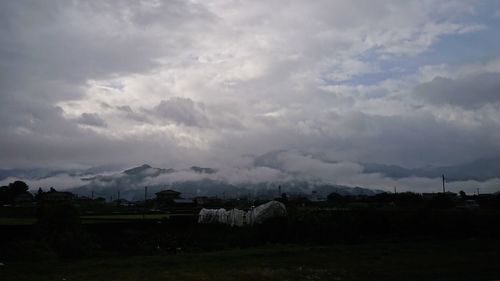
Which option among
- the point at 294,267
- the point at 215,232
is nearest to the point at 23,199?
the point at 215,232

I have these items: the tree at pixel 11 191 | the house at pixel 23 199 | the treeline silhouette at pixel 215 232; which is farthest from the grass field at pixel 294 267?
the tree at pixel 11 191

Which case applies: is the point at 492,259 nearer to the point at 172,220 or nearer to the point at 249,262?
the point at 249,262

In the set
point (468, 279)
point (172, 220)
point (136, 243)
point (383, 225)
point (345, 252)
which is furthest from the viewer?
point (172, 220)

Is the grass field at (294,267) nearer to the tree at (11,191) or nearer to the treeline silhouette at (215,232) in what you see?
the treeline silhouette at (215,232)

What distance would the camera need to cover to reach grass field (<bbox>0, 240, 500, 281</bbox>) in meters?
14.2

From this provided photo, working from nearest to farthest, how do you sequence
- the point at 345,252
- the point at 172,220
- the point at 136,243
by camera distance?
1. the point at 345,252
2. the point at 136,243
3. the point at 172,220

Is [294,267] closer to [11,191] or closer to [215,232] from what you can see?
[215,232]

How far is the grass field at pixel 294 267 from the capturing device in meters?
14.2

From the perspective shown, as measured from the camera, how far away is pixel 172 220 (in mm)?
39094

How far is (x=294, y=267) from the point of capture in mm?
16250

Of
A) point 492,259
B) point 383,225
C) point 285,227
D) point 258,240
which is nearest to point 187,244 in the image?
point 258,240

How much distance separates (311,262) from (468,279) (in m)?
5.59

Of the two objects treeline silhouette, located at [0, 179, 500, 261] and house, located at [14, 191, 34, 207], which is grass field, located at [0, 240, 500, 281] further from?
house, located at [14, 191, 34, 207]

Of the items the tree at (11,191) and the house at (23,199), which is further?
the tree at (11,191)
